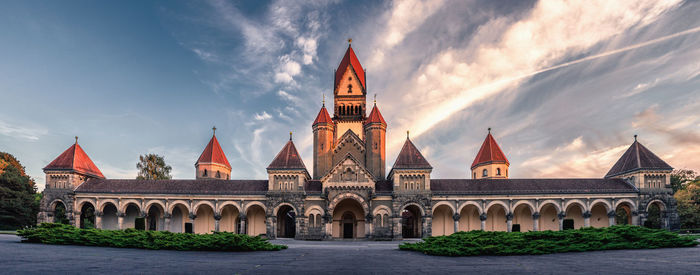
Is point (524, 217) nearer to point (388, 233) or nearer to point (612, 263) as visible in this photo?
point (388, 233)

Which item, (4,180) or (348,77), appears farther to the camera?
(348,77)

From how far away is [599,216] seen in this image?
Answer: 4262 cm

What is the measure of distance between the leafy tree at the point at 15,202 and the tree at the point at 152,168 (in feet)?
57.9

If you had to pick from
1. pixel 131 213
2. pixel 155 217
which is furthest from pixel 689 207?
pixel 131 213

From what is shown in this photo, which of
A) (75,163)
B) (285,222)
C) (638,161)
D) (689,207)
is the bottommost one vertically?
(285,222)

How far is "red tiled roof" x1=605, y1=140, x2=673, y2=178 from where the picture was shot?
1633 inches

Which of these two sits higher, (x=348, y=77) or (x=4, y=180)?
(x=348, y=77)

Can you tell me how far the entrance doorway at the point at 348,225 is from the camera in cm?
4269

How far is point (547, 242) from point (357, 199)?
2161 centimetres

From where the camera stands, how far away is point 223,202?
4200 cm

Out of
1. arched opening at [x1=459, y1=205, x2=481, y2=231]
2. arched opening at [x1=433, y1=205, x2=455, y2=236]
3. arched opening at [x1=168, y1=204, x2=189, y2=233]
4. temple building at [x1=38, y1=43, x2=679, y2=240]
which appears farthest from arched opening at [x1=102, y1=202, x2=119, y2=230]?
arched opening at [x1=459, y1=205, x2=481, y2=231]

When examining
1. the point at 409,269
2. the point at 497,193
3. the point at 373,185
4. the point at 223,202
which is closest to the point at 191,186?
the point at 223,202

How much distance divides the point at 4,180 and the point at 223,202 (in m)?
29.8

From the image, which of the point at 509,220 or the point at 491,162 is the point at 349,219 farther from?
the point at 491,162
